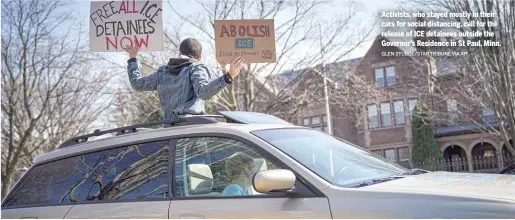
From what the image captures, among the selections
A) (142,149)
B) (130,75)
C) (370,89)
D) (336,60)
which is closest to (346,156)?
(142,149)

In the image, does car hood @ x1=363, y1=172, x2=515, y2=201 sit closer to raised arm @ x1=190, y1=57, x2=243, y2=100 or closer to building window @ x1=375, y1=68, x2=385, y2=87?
raised arm @ x1=190, y1=57, x2=243, y2=100

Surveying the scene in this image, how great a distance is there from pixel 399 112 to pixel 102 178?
1012 inches

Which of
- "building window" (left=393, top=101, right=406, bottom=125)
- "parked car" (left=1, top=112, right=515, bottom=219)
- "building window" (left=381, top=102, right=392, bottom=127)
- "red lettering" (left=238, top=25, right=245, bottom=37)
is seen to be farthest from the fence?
"parked car" (left=1, top=112, right=515, bottom=219)

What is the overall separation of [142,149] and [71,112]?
1682cm

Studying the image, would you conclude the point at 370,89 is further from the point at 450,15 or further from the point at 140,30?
the point at 140,30

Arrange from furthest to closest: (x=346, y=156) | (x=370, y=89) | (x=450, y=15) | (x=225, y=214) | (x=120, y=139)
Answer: (x=370, y=89), (x=450, y=15), (x=120, y=139), (x=346, y=156), (x=225, y=214)

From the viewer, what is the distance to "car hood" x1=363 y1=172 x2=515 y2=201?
246 centimetres

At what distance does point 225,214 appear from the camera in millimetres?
2826

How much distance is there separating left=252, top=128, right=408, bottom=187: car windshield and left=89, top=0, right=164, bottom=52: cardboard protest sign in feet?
7.45

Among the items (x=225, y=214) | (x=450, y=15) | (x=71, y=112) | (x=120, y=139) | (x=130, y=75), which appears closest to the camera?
(x=225, y=214)

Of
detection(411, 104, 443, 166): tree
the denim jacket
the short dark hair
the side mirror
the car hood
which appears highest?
the short dark hair

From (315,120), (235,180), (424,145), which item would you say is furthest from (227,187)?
(424,145)

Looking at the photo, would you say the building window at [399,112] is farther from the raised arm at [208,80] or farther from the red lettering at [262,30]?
the raised arm at [208,80]

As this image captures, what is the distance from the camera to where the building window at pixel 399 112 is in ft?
90.0
